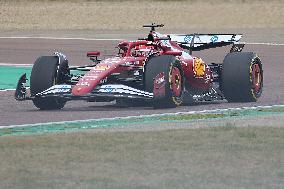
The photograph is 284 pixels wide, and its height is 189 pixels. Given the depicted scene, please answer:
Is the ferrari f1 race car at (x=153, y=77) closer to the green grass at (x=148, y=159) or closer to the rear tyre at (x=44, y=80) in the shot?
the rear tyre at (x=44, y=80)

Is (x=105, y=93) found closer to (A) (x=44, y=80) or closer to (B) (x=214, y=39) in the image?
(A) (x=44, y=80)

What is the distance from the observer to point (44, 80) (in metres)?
21.1

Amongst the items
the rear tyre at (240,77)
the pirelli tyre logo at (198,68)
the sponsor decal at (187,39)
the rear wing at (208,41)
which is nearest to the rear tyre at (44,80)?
the pirelli tyre logo at (198,68)

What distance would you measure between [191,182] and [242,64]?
395 inches

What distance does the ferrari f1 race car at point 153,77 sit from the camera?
66.5 ft

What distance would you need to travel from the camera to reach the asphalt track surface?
19.9 m

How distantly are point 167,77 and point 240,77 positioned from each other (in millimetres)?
1928

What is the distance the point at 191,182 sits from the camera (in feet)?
38.7

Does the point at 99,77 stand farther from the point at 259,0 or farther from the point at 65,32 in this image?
the point at 259,0

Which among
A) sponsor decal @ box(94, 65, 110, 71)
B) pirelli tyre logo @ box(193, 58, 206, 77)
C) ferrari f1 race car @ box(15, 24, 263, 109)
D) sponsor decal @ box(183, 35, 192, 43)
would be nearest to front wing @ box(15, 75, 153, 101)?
ferrari f1 race car @ box(15, 24, 263, 109)

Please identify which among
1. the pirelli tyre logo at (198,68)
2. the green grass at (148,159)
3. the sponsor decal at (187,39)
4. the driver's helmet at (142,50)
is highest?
the sponsor decal at (187,39)

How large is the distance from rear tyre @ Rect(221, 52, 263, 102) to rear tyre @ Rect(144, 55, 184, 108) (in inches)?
45.9

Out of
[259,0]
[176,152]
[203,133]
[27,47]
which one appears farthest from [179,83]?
[259,0]

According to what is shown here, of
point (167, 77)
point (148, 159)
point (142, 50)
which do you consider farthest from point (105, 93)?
point (148, 159)
